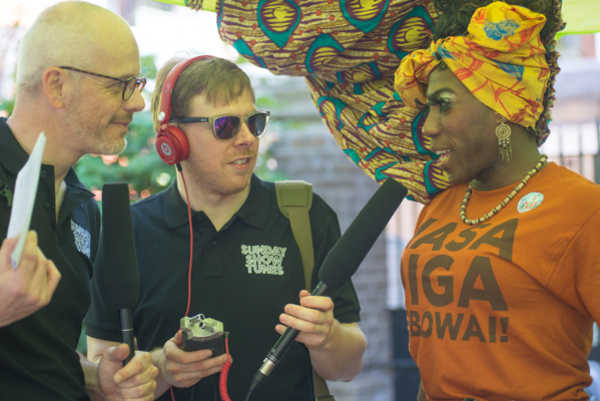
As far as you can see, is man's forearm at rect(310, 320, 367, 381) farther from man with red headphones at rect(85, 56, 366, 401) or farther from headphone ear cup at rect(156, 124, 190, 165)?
headphone ear cup at rect(156, 124, 190, 165)

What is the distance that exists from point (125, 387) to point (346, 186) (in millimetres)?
3887

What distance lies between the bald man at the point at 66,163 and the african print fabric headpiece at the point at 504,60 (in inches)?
44.2

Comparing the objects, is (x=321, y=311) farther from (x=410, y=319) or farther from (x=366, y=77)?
(x=366, y=77)

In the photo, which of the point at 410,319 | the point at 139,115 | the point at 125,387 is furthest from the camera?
the point at 139,115

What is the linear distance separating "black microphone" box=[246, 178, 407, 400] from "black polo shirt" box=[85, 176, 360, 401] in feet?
1.40

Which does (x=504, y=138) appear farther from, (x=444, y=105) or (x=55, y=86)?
(x=55, y=86)

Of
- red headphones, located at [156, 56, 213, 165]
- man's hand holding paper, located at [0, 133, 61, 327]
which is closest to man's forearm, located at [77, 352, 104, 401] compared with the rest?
man's hand holding paper, located at [0, 133, 61, 327]

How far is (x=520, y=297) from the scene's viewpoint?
1589mm

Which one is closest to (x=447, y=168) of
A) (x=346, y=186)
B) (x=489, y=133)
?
(x=489, y=133)

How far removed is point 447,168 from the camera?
1.81 m

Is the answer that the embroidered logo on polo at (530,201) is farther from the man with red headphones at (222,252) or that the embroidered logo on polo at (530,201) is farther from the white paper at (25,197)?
the white paper at (25,197)

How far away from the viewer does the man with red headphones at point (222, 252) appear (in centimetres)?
201

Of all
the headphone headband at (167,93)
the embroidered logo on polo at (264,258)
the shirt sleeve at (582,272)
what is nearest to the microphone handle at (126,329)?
the embroidered logo on polo at (264,258)

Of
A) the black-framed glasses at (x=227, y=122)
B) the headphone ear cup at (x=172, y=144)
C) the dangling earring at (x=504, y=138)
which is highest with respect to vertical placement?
the dangling earring at (x=504, y=138)
